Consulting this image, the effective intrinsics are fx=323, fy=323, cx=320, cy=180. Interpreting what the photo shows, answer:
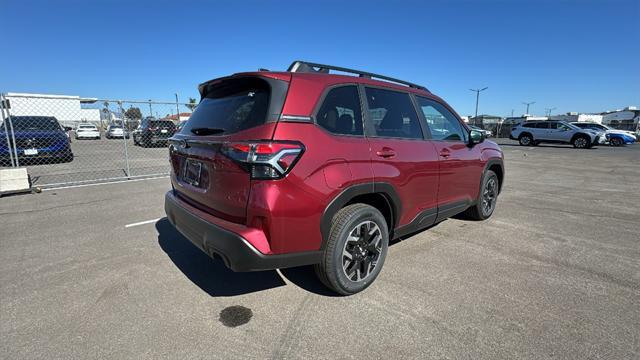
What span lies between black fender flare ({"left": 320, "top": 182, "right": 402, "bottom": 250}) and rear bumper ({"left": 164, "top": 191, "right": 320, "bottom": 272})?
223mm

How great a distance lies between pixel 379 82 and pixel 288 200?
1628 millimetres

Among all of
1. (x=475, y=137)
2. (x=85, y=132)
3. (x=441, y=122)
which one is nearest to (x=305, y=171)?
(x=441, y=122)

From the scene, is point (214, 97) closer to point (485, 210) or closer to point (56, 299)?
point (56, 299)

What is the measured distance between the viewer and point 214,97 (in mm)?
2961

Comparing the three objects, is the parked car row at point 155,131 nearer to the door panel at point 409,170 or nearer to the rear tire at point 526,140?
the door panel at point 409,170

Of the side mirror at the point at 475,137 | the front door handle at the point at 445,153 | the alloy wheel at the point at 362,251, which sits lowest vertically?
the alloy wheel at the point at 362,251

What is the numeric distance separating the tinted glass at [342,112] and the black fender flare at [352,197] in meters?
0.45

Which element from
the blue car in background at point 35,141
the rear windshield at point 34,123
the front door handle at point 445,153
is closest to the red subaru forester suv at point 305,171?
the front door handle at point 445,153

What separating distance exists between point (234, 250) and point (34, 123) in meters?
11.6

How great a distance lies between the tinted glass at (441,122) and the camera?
11.9 feet

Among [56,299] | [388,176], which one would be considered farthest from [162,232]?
[388,176]

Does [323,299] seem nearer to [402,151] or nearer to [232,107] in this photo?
[402,151]

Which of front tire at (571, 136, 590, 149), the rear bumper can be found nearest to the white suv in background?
the rear bumper

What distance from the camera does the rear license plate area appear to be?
2.66 m
